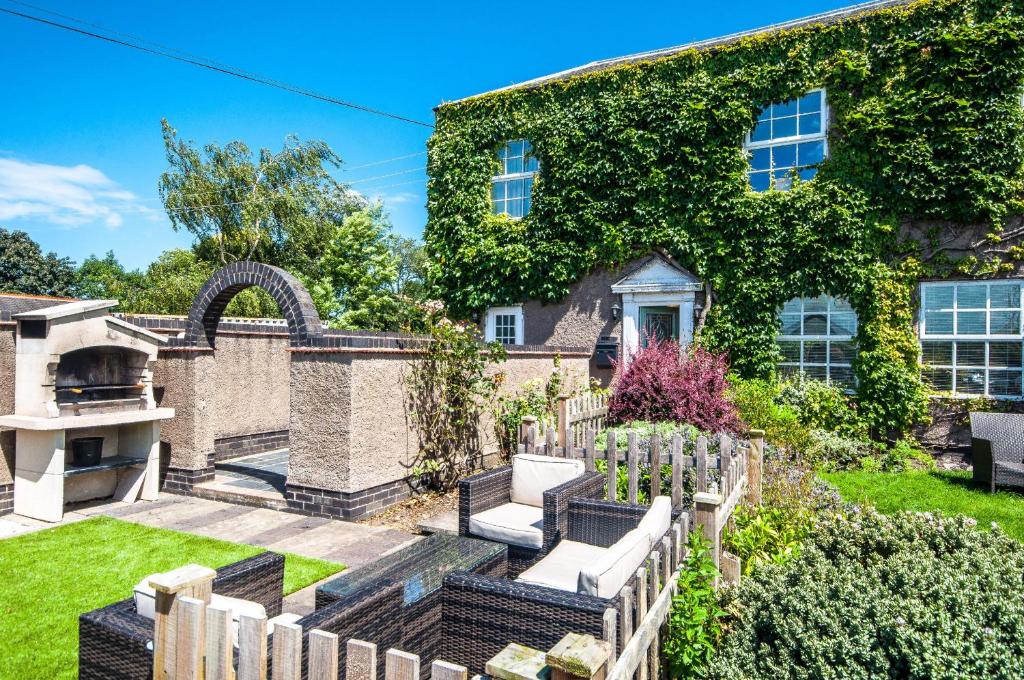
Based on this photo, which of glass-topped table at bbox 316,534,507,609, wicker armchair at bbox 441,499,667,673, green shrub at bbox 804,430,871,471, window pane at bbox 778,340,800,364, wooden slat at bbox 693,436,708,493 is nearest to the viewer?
wicker armchair at bbox 441,499,667,673

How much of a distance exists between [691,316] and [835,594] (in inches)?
358

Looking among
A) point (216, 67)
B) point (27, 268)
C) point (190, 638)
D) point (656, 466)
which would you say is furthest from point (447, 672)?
point (27, 268)

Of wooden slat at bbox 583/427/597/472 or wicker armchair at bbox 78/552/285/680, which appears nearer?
wicker armchair at bbox 78/552/285/680

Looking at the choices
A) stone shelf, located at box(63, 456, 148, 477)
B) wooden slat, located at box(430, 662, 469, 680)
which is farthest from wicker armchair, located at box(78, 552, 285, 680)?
stone shelf, located at box(63, 456, 148, 477)

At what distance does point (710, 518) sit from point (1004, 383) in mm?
8942

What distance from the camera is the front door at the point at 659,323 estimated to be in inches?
484

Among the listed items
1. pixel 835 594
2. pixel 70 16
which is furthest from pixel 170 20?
pixel 835 594

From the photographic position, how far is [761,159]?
37.7ft

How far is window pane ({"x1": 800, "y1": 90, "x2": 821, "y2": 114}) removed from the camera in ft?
36.0

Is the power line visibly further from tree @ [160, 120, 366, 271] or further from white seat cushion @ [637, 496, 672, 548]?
tree @ [160, 120, 366, 271]

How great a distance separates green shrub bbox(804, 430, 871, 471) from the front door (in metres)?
3.39

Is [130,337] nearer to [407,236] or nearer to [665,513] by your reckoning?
[665,513]

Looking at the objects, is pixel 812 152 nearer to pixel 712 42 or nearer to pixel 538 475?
pixel 712 42

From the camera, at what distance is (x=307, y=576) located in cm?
502
